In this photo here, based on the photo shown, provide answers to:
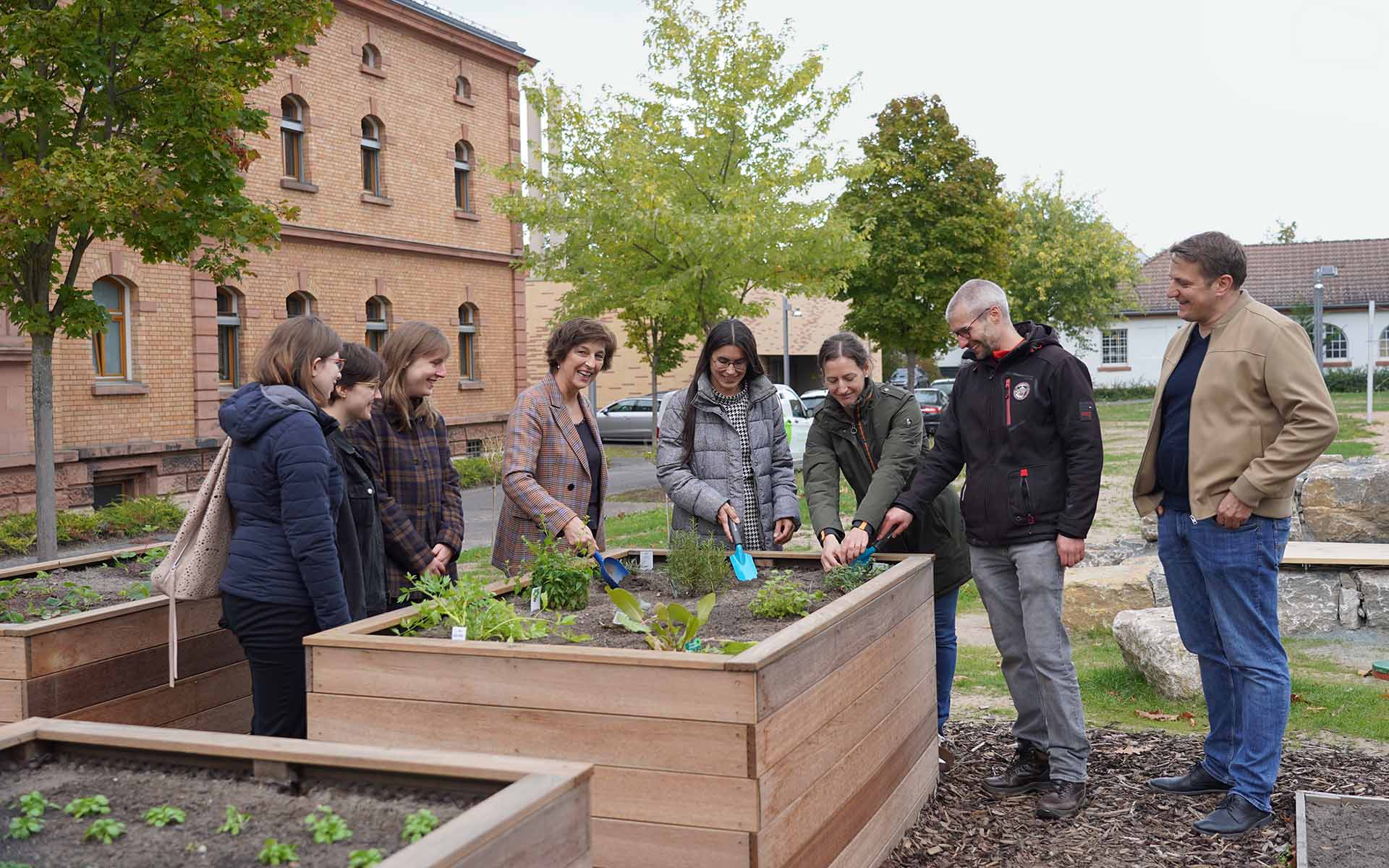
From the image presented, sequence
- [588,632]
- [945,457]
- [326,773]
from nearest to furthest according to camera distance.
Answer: [326,773] < [588,632] < [945,457]

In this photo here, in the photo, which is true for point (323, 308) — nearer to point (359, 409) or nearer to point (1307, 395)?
point (359, 409)

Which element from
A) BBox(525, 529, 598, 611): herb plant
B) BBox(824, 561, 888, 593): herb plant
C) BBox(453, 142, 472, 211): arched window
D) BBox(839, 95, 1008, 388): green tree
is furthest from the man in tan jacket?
BBox(839, 95, 1008, 388): green tree

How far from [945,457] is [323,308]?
62.2 ft

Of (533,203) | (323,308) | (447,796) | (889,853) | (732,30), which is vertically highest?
(732,30)

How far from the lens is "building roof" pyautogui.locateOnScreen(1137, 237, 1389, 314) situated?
5366cm

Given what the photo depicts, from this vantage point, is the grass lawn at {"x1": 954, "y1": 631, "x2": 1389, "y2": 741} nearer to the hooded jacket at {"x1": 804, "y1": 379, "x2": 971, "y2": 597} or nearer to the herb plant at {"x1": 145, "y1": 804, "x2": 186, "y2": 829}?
the hooded jacket at {"x1": 804, "y1": 379, "x2": 971, "y2": 597}

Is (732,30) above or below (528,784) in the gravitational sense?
above

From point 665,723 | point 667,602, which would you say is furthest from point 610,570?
point 665,723

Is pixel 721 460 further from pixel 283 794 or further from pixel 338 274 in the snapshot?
pixel 338 274

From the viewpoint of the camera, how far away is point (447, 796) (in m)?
2.44

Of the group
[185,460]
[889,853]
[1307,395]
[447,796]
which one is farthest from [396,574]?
[185,460]

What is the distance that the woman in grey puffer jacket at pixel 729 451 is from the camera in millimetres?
5328

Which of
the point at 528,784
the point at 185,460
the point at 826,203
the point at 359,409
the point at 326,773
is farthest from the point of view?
the point at 826,203

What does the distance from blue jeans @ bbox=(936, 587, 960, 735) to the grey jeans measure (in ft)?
1.79
